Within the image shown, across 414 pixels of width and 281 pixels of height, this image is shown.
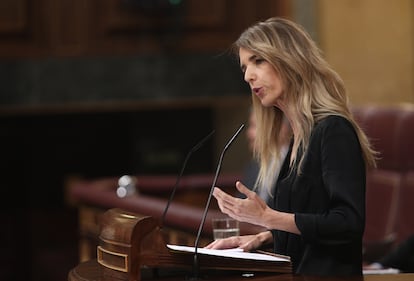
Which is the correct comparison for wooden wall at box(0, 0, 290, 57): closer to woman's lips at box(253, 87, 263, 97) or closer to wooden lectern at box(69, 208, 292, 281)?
woman's lips at box(253, 87, 263, 97)

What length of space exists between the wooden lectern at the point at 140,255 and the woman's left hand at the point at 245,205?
0.34 ft

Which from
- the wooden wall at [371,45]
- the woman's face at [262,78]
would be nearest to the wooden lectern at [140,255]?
the woman's face at [262,78]

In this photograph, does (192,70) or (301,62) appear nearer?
(301,62)

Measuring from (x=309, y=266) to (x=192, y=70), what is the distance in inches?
186

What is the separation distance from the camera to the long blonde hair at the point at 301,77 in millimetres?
2449

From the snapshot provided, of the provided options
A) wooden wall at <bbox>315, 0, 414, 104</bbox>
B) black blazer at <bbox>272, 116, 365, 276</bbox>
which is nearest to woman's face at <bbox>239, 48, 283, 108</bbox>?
black blazer at <bbox>272, 116, 365, 276</bbox>

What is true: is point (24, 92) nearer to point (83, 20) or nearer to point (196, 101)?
point (83, 20)

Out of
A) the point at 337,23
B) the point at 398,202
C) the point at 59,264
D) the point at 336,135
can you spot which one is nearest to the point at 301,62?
the point at 336,135

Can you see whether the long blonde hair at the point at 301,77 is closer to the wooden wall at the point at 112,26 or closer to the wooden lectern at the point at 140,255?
the wooden lectern at the point at 140,255

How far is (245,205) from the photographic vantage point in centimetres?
228

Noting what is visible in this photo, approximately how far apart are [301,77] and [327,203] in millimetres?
316

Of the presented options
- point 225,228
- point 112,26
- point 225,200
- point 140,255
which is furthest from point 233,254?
point 112,26

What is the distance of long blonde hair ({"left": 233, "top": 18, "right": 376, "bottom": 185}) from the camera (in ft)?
8.04

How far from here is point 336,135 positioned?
237 centimetres
